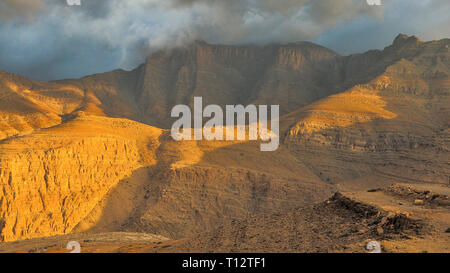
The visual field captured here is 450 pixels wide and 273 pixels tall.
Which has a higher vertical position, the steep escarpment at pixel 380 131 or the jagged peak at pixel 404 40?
the jagged peak at pixel 404 40

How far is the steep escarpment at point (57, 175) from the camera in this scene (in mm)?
28328

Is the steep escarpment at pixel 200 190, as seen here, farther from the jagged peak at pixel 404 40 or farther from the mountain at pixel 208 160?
the jagged peak at pixel 404 40

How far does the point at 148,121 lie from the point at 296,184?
61518 mm

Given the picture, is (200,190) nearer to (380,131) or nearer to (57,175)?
(57,175)

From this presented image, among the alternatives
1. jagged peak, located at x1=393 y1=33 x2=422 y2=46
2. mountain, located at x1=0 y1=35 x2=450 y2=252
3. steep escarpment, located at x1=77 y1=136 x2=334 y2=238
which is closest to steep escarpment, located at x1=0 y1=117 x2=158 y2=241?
mountain, located at x1=0 y1=35 x2=450 y2=252

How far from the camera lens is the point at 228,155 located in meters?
40.7

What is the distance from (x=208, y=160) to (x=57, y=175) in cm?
1461

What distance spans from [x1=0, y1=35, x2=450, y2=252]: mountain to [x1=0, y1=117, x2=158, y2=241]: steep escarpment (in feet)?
0.29

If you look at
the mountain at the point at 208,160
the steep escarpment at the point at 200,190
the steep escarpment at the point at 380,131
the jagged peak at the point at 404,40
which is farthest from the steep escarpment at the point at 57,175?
the jagged peak at the point at 404,40

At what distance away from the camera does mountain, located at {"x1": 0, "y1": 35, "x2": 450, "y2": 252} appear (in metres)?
29.9

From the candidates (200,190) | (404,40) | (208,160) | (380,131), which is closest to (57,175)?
(200,190)

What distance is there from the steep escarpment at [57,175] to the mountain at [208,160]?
9 centimetres
